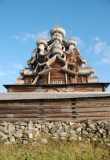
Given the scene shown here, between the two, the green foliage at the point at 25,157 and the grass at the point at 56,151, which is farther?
the grass at the point at 56,151

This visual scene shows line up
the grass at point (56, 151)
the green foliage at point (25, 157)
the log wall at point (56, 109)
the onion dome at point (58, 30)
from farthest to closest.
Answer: the onion dome at point (58, 30)
the log wall at point (56, 109)
the grass at point (56, 151)
the green foliage at point (25, 157)

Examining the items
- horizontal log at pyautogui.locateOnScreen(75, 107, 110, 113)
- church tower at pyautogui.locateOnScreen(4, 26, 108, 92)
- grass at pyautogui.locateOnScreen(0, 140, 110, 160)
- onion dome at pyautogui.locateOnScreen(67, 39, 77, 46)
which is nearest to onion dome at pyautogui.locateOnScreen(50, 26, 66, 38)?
church tower at pyautogui.locateOnScreen(4, 26, 108, 92)

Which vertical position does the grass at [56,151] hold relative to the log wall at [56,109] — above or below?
below

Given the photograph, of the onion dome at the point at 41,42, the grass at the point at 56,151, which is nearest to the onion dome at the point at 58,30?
the onion dome at the point at 41,42

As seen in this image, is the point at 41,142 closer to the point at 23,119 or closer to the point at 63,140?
the point at 63,140

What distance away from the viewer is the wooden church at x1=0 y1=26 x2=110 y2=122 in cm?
1415

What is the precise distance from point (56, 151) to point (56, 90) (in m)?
12.5

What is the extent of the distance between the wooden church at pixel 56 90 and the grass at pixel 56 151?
9.25 feet

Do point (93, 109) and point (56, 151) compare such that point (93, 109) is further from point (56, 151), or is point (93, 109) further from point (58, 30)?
point (58, 30)

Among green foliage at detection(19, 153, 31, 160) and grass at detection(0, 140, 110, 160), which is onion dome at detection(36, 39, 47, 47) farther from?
green foliage at detection(19, 153, 31, 160)

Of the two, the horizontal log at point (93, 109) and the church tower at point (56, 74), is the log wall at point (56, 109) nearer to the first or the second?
the horizontal log at point (93, 109)

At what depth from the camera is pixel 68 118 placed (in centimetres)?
1402

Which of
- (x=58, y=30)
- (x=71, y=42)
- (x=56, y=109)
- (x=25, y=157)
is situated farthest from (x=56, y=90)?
(x=58, y=30)

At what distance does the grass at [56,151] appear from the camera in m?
9.98
